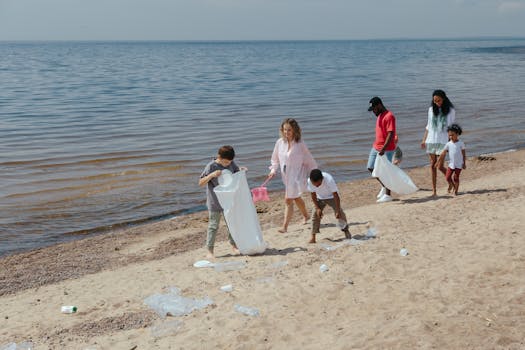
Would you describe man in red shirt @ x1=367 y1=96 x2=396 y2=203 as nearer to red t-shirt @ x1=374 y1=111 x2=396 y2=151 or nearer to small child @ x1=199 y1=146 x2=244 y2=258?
red t-shirt @ x1=374 y1=111 x2=396 y2=151

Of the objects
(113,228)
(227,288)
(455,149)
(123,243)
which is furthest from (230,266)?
(455,149)

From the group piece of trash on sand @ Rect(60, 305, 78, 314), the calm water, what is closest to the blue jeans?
A: piece of trash on sand @ Rect(60, 305, 78, 314)

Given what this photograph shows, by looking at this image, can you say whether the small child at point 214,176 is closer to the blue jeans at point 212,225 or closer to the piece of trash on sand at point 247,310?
the blue jeans at point 212,225

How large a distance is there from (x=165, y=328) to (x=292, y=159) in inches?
123

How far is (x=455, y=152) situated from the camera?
29.2ft

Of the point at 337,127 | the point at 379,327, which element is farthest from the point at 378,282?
the point at 337,127

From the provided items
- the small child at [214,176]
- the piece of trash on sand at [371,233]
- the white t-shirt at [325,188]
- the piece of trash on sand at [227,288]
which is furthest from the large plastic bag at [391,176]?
the piece of trash on sand at [227,288]

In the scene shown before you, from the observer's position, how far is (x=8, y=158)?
15070mm

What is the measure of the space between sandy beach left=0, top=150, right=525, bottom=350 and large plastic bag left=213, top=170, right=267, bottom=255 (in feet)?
0.52

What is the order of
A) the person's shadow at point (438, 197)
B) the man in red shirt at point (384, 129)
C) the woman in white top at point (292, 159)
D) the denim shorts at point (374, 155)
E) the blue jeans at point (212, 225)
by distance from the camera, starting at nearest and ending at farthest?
the blue jeans at point (212, 225), the woman in white top at point (292, 159), the man in red shirt at point (384, 129), the denim shorts at point (374, 155), the person's shadow at point (438, 197)

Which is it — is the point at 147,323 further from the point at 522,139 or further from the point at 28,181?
the point at 522,139

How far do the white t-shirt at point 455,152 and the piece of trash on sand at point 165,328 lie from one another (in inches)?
201

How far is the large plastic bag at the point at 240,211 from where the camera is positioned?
272 inches

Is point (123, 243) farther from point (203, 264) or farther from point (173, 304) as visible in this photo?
point (173, 304)
